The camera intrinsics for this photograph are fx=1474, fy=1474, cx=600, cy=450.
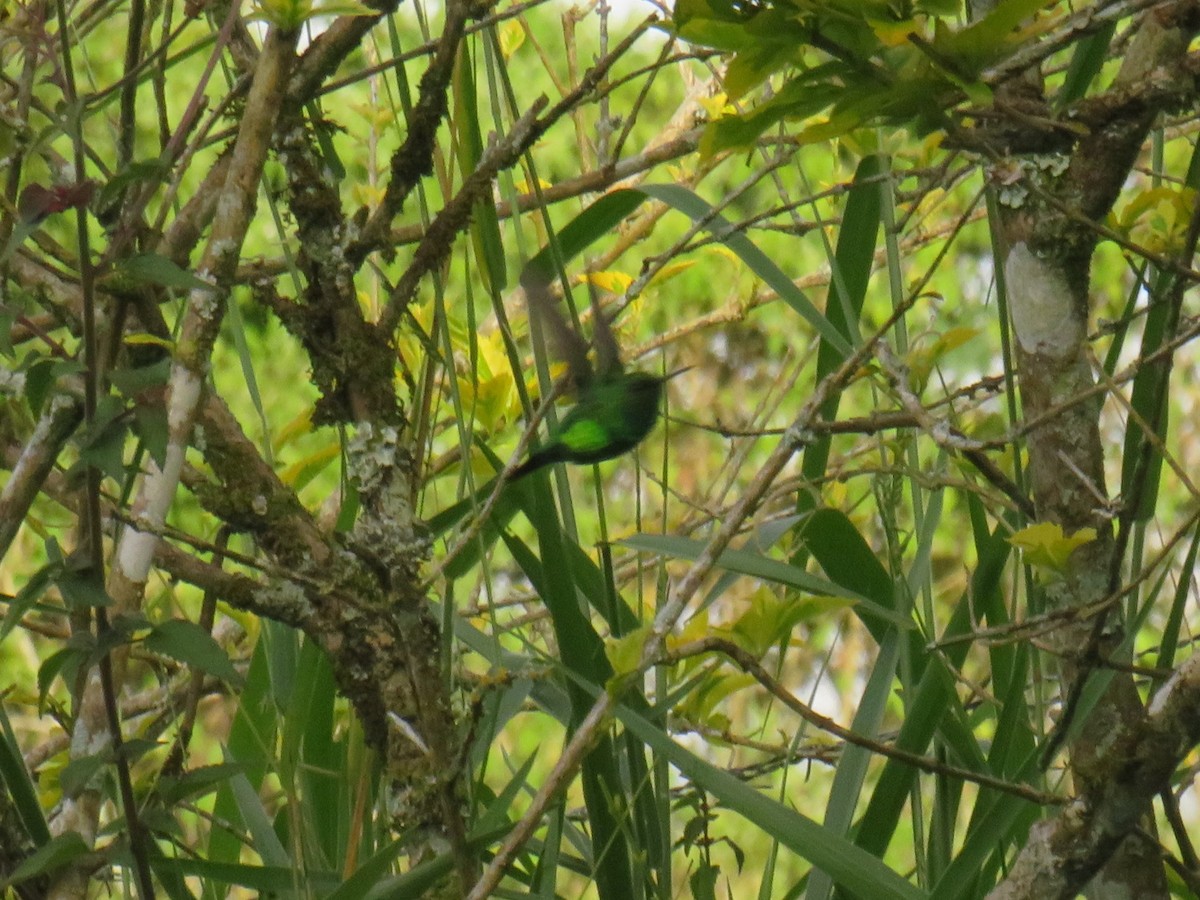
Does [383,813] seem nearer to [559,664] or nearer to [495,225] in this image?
[559,664]

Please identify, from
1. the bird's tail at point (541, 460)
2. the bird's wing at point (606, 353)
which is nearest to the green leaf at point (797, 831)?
the bird's tail at point (541, 460)

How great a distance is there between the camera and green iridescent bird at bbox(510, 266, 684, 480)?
3.58ft

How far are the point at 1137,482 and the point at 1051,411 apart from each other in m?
0.05

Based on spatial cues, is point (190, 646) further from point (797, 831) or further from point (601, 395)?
point (601, 395)

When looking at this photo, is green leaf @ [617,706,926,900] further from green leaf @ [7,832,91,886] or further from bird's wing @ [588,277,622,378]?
bird's wing @ [588,277,622,378]

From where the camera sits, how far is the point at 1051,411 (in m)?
0.68

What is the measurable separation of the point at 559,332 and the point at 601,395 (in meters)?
0.09

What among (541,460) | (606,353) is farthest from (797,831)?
(606,353)

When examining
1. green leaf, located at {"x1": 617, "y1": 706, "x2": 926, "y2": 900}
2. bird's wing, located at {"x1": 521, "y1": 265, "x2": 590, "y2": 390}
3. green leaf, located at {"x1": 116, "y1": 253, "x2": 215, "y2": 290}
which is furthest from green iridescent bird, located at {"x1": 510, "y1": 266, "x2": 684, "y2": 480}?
green leaf, located at {"x1": 116, "y1": 253, "x2": 215, "y2": 290}

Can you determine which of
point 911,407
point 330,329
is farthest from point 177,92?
point 911,407

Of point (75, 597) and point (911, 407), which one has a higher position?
point (911, 407)

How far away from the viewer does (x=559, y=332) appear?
110cm

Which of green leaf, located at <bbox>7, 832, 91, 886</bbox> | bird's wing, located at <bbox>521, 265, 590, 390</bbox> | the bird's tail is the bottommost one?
green leaf, located at <bbox>7, 832, 91, 886</bbox>

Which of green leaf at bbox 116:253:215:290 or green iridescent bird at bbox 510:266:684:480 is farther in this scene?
green iridescent bird at bbox 510:266:684:480
